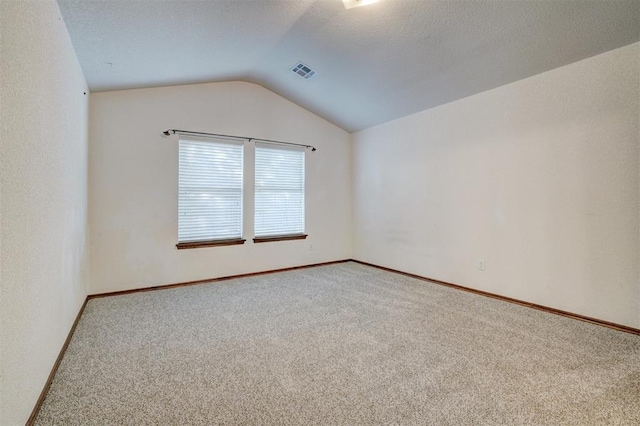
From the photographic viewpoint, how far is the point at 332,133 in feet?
17.5

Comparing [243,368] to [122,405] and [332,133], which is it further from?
[332,133]

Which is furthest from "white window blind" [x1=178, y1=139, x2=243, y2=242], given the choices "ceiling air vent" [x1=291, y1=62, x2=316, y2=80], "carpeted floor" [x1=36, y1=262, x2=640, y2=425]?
"ceiling air vent" [x1=291, y1=62, x2=316, y2=80]

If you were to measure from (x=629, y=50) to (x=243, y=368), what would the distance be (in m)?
3.99

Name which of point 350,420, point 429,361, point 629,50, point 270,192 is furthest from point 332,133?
point 350,420

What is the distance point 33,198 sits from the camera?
59.5 inches

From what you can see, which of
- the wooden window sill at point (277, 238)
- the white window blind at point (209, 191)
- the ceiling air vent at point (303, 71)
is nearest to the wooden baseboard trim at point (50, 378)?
the white window blind at point (209, 191)

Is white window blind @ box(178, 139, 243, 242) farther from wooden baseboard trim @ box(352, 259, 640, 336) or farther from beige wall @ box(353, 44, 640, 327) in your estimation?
wooden baseboard trim @ box(352, 259, 640, 336)

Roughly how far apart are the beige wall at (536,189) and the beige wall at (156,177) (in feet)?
6.99

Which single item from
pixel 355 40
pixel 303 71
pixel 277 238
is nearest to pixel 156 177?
pixel 277 238

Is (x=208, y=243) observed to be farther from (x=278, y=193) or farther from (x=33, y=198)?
(x=33, y=198)

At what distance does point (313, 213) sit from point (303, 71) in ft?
7.40

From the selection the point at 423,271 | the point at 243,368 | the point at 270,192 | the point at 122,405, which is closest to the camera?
the point at 122,405

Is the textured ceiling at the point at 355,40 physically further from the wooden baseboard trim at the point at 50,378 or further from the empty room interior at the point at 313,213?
the wooden baseboard trim at the point at 50,378

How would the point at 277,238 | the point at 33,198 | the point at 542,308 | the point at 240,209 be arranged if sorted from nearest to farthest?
the point at 33,198
the point at 542,308
the point at 240,209
the point at 277,238
